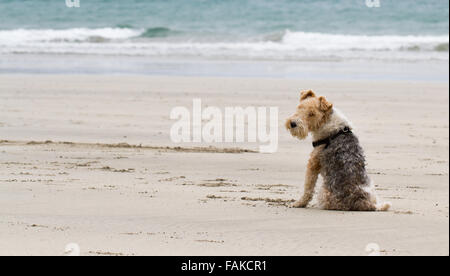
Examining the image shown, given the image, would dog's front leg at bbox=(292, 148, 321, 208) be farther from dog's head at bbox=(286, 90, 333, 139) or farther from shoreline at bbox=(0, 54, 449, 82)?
shoreline at bbox=(0, 54, 449, 82)

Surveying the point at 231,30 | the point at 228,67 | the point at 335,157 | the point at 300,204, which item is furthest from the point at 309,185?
the point at 231,30

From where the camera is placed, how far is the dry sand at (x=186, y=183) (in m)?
5.40

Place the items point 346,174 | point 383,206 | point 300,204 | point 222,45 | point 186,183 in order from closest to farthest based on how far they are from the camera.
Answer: point 346,174
point 383,206
point 300,204
point 186,183
point 222,45

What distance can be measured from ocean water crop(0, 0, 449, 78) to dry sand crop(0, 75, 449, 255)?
32.1ft

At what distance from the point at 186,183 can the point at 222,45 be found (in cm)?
2528

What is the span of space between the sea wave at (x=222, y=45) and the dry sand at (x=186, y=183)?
43.1 feet

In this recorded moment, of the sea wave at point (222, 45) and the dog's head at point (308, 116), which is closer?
the dog's head at point (308, 116)

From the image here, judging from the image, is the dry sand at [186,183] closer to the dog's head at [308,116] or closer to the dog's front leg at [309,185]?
the dog's front leg at [309,185]

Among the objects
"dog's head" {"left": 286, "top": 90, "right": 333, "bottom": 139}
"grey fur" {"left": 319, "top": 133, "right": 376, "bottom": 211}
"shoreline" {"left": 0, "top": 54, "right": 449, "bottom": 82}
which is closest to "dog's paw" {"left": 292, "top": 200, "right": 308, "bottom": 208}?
"grey fur" {"left": 319, "top": 133, "right": 376, "bottom": 211}

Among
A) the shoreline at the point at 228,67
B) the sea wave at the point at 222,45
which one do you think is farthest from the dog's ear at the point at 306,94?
the sea wave at the point at 222,45

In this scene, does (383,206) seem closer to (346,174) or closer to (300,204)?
(346,174)

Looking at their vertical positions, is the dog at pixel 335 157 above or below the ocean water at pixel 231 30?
below

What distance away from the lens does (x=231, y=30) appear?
3991 cm
